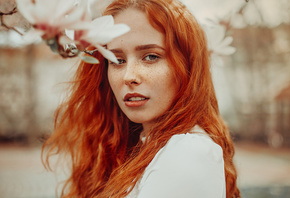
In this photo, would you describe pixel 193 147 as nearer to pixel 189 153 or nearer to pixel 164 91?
pixel 189 153

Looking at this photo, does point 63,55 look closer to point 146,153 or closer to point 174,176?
point 174,176

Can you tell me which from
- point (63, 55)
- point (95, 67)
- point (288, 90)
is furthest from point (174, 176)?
point (288, 90)

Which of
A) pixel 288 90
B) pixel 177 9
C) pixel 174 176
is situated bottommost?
pixel 288 90

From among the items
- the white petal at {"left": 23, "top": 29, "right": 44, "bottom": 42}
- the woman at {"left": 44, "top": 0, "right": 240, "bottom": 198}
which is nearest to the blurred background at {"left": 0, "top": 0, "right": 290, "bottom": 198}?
the woman at {"left": 44, "top": 0, "right": 240, "bottom": 198}

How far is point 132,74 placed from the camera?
1139mm

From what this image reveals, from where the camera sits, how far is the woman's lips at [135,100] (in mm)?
1170

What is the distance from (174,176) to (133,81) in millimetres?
374

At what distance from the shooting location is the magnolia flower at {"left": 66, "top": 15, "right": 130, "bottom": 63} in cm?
68

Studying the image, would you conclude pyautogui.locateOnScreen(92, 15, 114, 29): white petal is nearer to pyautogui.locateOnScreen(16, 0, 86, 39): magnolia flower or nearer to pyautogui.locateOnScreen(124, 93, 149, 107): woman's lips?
pyautogui.locateOnScreen(16, 0, 86, 39): magnolia flower

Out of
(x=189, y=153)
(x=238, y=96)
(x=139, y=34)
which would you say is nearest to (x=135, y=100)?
(x=139, y=34)

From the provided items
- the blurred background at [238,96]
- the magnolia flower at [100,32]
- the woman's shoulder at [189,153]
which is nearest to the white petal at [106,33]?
the magnolia flower at [100,32]

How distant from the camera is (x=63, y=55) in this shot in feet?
2.29

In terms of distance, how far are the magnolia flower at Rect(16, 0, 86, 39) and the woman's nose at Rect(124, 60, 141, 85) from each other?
1.55ft

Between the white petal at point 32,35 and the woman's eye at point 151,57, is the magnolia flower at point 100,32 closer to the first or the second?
the white petal at point 32,35
